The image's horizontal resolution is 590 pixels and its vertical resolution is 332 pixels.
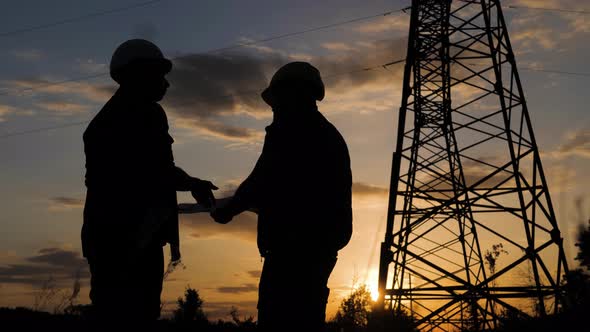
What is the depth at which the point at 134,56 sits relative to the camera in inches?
206

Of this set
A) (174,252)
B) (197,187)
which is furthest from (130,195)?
(197,187)

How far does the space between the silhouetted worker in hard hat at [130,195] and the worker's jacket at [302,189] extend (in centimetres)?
69

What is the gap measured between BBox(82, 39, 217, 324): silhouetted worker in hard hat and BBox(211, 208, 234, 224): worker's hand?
359mm

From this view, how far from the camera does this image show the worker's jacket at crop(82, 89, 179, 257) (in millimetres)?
4859

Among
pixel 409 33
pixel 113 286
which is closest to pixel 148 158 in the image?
pixel 113 286

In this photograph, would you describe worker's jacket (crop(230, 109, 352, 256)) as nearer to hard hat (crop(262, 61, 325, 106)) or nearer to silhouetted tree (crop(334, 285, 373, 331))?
hard hat (crop(262, 61, 325, 106))

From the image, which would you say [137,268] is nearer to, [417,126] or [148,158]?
[148,158]

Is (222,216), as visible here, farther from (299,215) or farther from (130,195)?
(299,215)

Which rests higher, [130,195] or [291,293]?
[130,195]

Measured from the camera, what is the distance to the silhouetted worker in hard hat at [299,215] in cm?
466

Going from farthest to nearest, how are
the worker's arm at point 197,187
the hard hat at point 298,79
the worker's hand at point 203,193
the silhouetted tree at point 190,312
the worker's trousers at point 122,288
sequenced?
the silhouetted tree at point 190,312, the worker's hand at point 203,193, the worker's arm at point 197,187, the hard hat at point 298,79, the worker's trousers at point 122,288

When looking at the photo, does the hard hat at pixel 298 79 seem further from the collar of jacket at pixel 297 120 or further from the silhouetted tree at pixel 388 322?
the silhouetted tree at pixel 388 322

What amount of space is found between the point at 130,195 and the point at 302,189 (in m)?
1.21

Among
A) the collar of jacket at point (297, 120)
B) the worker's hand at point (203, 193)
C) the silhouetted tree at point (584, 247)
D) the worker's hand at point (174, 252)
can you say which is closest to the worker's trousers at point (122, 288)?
the worker's hand at point (174, 252)
